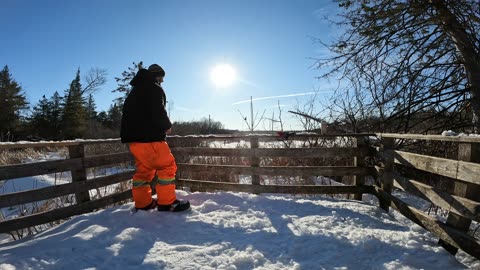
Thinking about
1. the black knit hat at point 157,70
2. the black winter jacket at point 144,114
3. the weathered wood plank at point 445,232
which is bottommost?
the weathered wood plank at point 445,232

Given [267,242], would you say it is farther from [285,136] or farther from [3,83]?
[3,83]

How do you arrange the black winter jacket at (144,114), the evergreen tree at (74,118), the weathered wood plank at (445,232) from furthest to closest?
the evergreen tree at (74,118), the black winter jacket at (144,114), the weathered wood plank at (445,232)

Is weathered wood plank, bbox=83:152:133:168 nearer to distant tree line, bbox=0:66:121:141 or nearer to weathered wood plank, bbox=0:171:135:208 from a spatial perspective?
weathered wood plank, bbox=0:171:135:208

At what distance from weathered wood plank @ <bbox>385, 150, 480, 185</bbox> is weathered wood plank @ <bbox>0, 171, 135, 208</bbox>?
4.46 m

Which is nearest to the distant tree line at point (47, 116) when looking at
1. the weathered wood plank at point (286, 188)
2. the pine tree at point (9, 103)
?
the pine tree at point (9, 103)

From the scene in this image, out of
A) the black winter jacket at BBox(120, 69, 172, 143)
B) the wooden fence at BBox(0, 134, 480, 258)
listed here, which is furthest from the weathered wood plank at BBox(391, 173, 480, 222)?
the black winter jacket at BBox(120, 69, 172, 143)

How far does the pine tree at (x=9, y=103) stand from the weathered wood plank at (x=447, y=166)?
Answer: 36729mm

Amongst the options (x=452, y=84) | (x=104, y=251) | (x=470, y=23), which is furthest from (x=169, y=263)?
(x=452, y=84)

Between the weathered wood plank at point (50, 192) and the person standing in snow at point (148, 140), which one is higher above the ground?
the person standing in snow at point (148, 140)

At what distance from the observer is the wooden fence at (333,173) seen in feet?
10.1

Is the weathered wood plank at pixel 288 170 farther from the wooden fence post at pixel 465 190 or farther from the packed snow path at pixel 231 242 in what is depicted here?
the wooden fence post at pixel 465 190

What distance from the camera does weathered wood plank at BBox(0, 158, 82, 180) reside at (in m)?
3.79

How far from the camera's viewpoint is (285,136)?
→ 20.0 ft

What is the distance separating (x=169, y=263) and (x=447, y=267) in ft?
8.35
